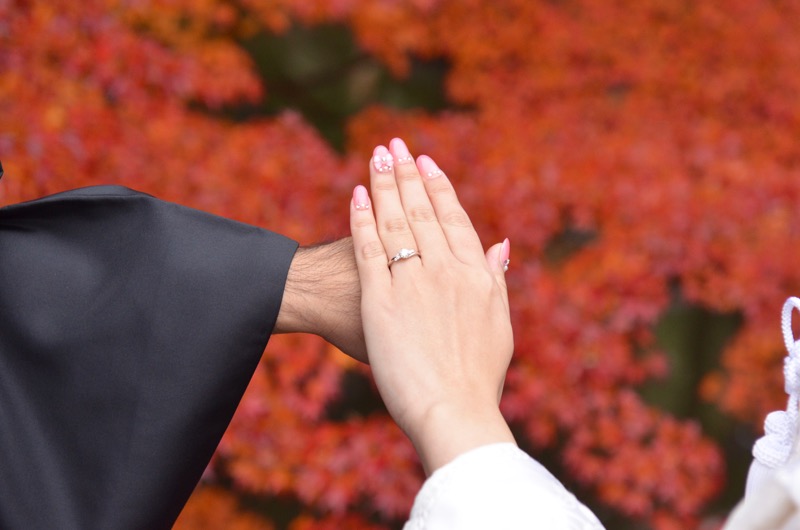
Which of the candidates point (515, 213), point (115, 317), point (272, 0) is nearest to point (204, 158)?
point (272, 0)

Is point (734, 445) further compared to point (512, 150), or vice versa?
point (734, 445)

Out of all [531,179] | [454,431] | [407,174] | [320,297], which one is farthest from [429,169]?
[531,179]

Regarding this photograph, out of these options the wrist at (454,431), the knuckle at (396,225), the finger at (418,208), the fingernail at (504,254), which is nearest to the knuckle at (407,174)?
the finger at (418,208)

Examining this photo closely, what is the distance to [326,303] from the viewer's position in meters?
1.62

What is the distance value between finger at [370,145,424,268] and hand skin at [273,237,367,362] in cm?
14

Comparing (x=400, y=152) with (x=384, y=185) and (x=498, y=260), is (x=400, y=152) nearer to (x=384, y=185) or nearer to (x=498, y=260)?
(x=384, y=185)

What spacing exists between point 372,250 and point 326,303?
0.19m

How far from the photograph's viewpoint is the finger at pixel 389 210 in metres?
1.49

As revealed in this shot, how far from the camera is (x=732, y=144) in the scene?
425 centimetres

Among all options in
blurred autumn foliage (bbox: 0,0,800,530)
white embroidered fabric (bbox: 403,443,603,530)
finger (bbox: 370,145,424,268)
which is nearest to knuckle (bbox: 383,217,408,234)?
finger (bbox: 370,145,424,268)

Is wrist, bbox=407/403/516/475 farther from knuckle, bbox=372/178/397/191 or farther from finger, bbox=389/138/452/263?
knuckle, bbox=372/178/397/191

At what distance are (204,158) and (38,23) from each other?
0.89 m

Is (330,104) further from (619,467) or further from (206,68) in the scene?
(619,467)

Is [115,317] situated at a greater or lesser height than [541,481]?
greater
